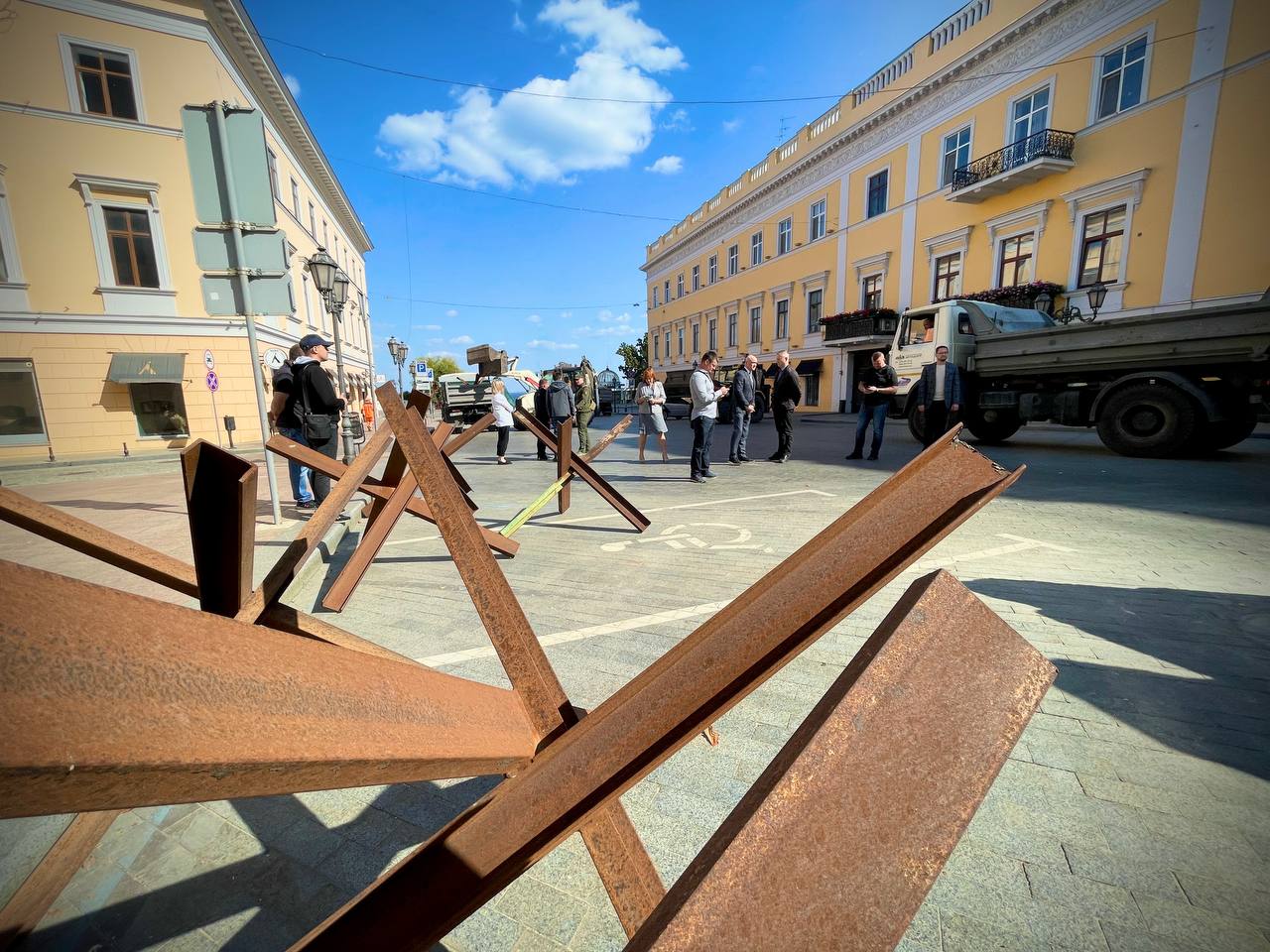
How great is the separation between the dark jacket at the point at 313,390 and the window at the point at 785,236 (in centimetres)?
2696

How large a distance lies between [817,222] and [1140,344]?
21.3 m

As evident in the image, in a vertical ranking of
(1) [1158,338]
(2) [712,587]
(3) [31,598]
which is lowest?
(2) [712,587]

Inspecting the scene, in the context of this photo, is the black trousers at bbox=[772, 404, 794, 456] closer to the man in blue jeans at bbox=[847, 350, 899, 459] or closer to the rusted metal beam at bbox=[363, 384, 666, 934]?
the man in blue jeans at bbox=[847, 350, 899, 459]

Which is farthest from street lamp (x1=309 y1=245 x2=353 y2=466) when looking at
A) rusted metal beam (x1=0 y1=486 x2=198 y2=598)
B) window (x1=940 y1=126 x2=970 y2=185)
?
window (x1=940 y1=126 x2=970 y2=185)

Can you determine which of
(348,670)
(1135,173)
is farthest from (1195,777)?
(1135,173)

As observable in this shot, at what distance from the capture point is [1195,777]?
1748mm

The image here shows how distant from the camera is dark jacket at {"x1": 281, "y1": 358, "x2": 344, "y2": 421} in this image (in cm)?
552

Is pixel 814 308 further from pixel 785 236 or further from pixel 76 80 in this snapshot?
pixel 76 80

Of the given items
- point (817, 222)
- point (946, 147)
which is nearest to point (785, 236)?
point (817, 222)

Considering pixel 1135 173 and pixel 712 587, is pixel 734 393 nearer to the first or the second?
pixel 712 587

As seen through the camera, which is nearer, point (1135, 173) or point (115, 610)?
point (115, 610)

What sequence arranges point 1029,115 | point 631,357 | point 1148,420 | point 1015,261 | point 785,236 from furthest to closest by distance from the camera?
point 631,357
point 785,236
point 1015,261
point 1029,115
point 1148,420

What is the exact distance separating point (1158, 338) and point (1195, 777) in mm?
8397

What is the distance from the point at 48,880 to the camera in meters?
1.42
